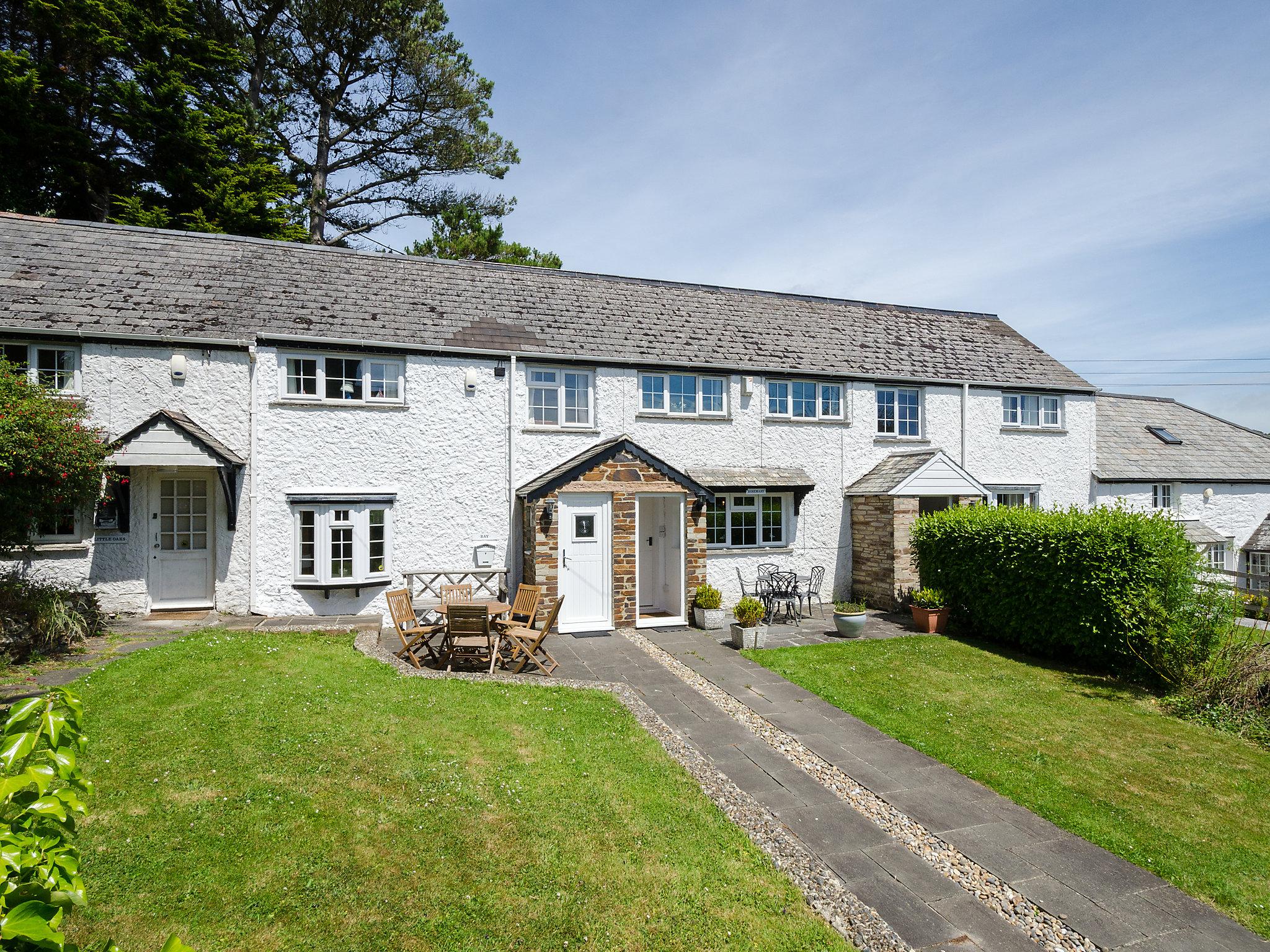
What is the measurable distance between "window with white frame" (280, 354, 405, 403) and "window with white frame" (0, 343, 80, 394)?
137 inches

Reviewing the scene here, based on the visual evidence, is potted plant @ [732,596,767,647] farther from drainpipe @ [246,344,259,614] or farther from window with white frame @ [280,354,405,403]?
drainpipe @ [246,344,259,614]

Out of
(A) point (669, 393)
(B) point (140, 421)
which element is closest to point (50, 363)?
(B) point (140, 421)

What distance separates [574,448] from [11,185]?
860 inches

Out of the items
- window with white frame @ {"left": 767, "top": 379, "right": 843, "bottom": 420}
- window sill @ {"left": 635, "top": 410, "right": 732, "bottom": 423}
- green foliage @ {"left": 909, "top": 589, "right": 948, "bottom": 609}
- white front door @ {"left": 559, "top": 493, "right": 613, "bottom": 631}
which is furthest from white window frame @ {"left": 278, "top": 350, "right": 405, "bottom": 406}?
green foliage @ {"left": 909, "top": 589, "right": 948, "bottom": 609}

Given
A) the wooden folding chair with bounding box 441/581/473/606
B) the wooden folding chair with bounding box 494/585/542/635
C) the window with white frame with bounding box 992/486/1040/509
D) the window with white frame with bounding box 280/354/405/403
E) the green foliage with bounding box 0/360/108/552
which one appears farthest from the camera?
the window with white frame with bounding box 992/486/1040/509

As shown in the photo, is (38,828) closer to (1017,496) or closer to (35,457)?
(35,457)

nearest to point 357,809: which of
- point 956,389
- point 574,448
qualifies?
point 574,448

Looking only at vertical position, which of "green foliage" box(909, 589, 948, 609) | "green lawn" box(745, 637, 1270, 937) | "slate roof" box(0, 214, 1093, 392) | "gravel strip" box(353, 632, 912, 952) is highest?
"slate roof" box(0, 214, 1093, 392)

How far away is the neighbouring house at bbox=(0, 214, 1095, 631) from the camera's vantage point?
41.6 feet

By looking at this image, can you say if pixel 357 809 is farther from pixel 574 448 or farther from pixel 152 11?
pixel 152 11

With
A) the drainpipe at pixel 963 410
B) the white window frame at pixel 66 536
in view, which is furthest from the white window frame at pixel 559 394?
the drainpipe at pixel 963 410

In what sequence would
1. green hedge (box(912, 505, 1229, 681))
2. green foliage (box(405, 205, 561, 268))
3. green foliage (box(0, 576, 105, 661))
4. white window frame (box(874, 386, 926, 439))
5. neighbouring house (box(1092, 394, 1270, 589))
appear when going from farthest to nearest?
green foliage (box(405, 205, 561, 268))
neighbouring house (box(1092, 394, 1270, 589))
white window frame (box(874, 386, 926, 439))
green hedge (box(912, 505, 1229, 681))
green foliage (box(0, 576, 105, 661))

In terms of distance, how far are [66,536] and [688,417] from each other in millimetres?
12678

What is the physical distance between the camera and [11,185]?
21.6 meters
